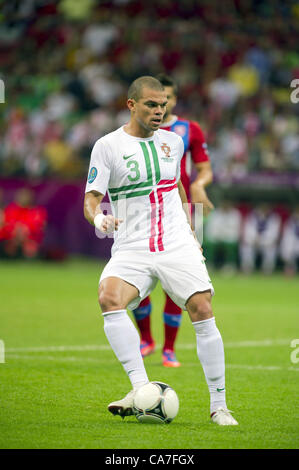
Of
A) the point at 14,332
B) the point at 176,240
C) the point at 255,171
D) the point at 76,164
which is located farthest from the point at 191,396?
the point at 76,164

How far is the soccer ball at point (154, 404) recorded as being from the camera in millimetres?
5512

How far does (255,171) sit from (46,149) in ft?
19.1

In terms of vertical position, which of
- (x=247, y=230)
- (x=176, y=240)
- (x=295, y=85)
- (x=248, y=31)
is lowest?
(x=247, y=230)

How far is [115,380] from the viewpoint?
7297 millimetres

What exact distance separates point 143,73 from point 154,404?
66.0 feet

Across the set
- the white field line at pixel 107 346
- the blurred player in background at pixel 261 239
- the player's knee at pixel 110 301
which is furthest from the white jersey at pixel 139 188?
the blurred player in background at pixel 261 239

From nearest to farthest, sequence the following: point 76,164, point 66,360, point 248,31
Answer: point 66,360
point 76,164
point 248,31

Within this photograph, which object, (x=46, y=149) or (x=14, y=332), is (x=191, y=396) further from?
(x=46, y=149)

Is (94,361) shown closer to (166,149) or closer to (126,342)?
(126,342)

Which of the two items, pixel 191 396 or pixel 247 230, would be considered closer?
pixel 191 396

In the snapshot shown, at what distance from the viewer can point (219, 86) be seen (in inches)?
929

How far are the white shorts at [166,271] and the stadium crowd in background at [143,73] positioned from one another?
15783mm

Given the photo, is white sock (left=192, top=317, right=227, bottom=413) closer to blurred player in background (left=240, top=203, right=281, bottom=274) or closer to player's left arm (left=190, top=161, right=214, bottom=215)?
player's left arm (left=190, top=161, right=214, bottom=215)

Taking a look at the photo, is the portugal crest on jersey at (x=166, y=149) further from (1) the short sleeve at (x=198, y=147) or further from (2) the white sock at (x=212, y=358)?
(1) the short sleeve at (x=198, y=147)
